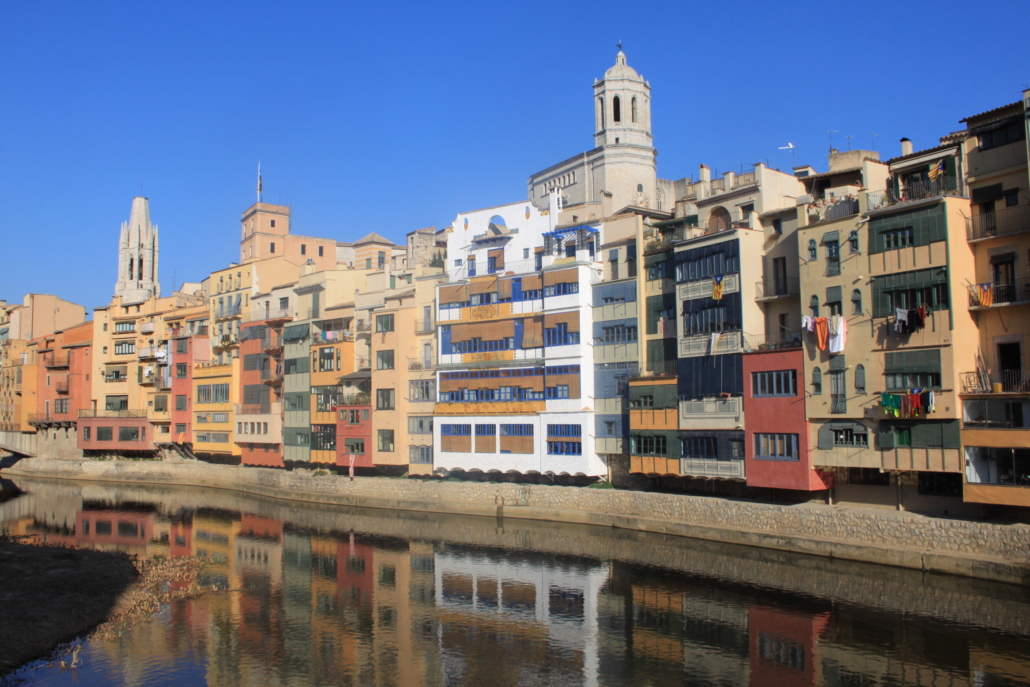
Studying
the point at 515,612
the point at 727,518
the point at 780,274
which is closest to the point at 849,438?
the point at 727,518

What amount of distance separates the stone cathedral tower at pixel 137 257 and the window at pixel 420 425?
263ft

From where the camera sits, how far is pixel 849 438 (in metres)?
36.5

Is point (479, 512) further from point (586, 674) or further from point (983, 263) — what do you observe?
point (983, 263)

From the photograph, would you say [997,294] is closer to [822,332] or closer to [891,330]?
[891,330]

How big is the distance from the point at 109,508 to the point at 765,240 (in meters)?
50.9

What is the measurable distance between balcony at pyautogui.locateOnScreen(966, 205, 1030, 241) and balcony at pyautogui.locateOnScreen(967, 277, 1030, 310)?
1.87 meters

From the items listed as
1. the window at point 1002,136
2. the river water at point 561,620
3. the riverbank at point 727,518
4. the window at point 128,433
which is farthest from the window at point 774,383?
the window at point 128,433

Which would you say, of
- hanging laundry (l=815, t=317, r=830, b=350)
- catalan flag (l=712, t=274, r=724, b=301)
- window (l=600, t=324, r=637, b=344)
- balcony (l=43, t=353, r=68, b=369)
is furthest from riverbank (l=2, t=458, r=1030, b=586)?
balcony (l=43, t=353, r=68, b=369)

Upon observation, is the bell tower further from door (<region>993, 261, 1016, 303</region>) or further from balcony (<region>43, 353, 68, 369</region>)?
balcony (<region>43, 353, 68, 369</region>)

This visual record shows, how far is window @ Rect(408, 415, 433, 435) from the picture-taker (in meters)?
57.3

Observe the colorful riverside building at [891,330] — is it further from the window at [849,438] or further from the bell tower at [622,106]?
the bell tower at [622,106]

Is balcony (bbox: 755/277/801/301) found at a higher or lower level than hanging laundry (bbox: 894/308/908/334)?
higher

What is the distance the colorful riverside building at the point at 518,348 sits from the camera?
163 feet

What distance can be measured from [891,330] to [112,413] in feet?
252
